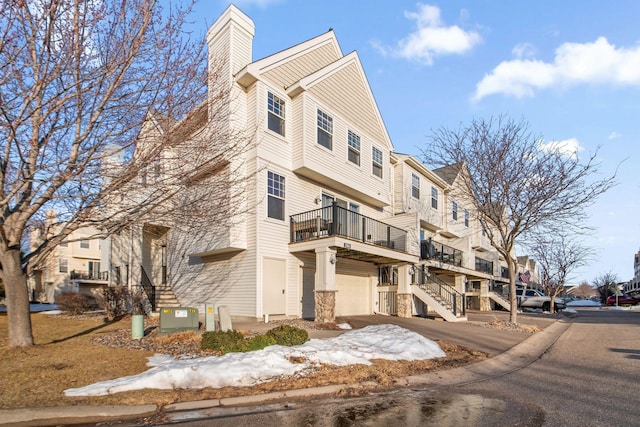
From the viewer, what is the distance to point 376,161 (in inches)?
828

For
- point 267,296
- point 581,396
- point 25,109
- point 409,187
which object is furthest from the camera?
point 409,187

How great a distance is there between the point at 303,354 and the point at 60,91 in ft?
22.0

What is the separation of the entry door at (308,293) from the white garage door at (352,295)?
5.23ft

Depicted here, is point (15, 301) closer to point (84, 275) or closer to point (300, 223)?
point (300, 223)

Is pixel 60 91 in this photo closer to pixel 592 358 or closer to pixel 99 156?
pixel 99 156

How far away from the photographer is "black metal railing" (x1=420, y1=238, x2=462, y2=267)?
21.9 meters

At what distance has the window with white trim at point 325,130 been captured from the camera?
17.3m

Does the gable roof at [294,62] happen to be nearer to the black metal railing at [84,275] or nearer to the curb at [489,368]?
the curb at [489,368]

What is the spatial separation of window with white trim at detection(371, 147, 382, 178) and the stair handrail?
569cm

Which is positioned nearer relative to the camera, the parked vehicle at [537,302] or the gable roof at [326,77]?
the gable roof at [326,77]

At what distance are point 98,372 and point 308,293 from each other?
1036 cm

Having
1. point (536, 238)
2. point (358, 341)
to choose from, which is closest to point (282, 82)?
point (358, 341)

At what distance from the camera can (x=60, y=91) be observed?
7801mm

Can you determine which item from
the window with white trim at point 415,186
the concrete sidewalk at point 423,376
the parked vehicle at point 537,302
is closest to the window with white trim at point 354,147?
the window with white trim at point 415,186
